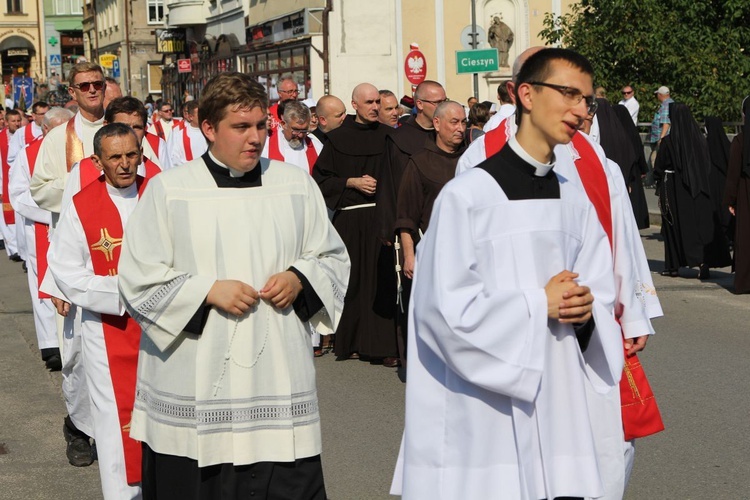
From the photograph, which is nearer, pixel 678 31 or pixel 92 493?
pixel 92 493

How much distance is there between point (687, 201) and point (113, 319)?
31.6 ft

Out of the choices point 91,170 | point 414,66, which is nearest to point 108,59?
point 414,66

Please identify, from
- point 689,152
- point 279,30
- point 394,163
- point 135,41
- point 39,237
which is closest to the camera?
point 394,163

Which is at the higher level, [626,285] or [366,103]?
[366,103]

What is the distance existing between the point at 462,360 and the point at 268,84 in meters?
39.2

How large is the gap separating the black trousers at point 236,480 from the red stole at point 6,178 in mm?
10967

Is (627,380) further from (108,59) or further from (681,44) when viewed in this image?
(108,59)

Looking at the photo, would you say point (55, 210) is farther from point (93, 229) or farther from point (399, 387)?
point (399, 387)

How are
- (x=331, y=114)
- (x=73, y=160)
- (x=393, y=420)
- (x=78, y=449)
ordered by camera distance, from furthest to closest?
(x=331, y=114)
(x=393, y=420)
(x=73, y=160)
(x=78, y=449)

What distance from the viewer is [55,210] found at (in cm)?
732

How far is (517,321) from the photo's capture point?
3736mm

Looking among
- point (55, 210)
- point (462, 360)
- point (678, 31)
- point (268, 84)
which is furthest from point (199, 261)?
point (268, 84)

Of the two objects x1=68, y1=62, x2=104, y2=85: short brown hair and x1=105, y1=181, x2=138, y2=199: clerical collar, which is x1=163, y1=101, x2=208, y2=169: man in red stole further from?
x1=105, y1=181, x2=138, y2=199: clerical collar

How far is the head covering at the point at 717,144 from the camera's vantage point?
14.7m
